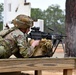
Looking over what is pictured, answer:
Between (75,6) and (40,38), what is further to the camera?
(75,6)

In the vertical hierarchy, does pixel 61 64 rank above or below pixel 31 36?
below

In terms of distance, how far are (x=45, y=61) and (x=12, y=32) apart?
0.41 m

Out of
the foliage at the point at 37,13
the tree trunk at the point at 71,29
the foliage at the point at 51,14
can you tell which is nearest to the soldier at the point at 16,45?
the tree trunk at the point at 71,29

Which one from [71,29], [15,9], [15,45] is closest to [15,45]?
[15,45]

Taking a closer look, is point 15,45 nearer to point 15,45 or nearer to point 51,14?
point 15,45

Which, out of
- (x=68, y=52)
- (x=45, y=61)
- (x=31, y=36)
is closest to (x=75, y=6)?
(x=68, y=52)

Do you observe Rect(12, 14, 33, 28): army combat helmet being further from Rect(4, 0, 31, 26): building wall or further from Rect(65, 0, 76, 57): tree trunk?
Rect(4, 0, 31, 26): building wall

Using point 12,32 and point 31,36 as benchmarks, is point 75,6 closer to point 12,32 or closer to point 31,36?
point 31,36

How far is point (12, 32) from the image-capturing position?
312cm

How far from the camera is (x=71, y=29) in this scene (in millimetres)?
6289

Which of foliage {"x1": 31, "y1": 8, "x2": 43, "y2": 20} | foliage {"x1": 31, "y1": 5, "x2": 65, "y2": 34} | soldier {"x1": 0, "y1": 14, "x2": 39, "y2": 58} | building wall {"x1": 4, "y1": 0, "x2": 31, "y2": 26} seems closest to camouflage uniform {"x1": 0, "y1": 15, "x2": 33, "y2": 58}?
soldier {"x1": 0, "y1": 14, "x2": 39, "y2": 58}

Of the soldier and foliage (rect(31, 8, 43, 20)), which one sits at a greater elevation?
the soldier

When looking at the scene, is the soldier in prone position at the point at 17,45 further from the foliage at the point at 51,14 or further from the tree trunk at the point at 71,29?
the foliage at the point at 51,14

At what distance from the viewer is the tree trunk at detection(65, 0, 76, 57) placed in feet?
20.6
